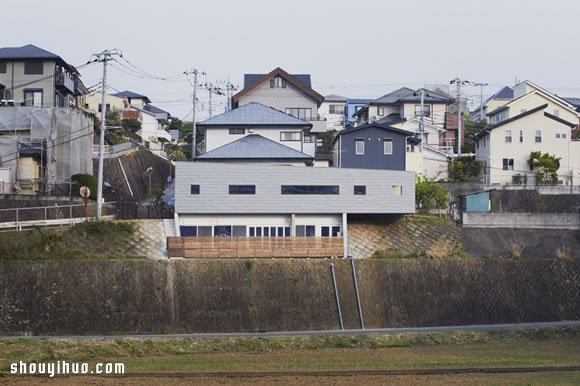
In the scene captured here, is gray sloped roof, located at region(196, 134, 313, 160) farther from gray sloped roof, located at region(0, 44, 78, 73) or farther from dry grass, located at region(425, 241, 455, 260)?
gray sloped roof, located at region(0, 44, 78, 73)

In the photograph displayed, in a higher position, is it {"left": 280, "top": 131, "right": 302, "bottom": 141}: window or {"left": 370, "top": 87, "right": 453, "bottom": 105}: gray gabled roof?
{"left": 370, "top": 87, "right": 453, "bottom": 105}: gray gabled roof

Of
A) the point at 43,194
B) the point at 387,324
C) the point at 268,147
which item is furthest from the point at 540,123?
the point at 43,194

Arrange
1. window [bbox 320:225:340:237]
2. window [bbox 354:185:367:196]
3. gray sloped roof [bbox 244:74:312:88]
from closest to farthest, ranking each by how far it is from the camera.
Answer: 1. window [bbox 320:225:340:237]
2. window [bbox 354:185:367:196]
3. gray sloped roof [bbox 244:74:312:88]

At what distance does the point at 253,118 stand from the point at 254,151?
340 cm

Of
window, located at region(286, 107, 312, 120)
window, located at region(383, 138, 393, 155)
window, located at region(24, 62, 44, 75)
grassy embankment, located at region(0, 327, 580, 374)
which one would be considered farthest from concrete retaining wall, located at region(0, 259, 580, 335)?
window, located at region(286, 107, 312, 120)

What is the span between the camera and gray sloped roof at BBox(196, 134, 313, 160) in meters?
45.6

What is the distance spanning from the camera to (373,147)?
47812mm

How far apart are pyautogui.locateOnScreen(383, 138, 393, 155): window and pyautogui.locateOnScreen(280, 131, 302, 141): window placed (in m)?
4.79

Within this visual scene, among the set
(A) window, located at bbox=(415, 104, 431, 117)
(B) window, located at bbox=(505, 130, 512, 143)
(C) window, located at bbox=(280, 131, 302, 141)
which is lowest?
(C) window, located at bbox=(280, 131, 302, 141)

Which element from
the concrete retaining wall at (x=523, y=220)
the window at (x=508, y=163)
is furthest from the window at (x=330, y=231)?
the window at (x=508, y=163)

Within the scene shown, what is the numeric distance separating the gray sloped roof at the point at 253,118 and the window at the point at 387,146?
4386 millimetres

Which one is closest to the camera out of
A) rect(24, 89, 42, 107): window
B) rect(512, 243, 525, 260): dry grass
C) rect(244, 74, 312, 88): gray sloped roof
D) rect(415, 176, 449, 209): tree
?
rect(512, 243, 525, 260): dry grass

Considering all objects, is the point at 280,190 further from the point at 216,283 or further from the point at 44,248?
the point at 44,248

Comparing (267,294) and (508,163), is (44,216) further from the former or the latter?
(508,163)
